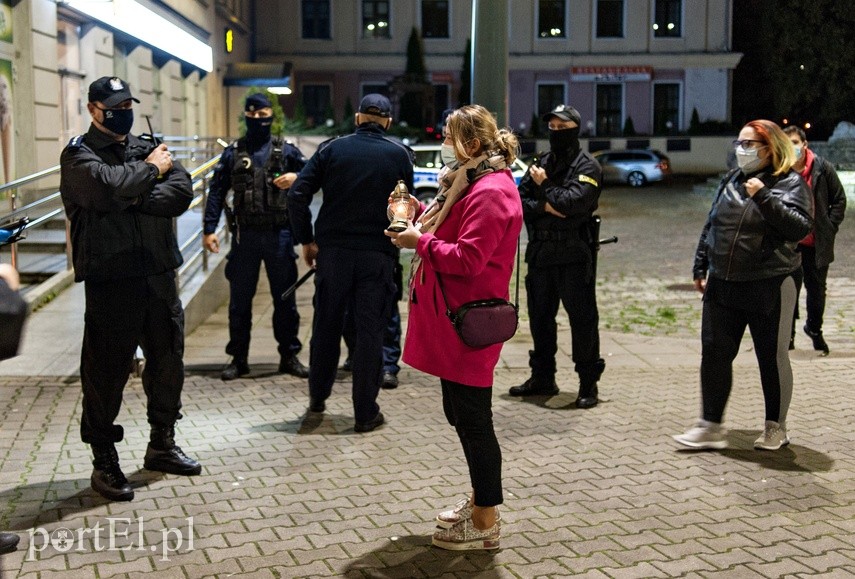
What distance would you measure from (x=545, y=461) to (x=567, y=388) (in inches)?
80.8

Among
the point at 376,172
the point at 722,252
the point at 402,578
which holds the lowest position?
the point at 402,578

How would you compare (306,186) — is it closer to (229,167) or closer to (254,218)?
(254,218)

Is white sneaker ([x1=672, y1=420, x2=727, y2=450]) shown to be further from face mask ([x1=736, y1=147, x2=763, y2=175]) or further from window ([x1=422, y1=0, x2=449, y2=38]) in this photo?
window ([x1=422, y1=0, x2=449, y2=38])

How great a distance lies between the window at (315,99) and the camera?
48.8 metres

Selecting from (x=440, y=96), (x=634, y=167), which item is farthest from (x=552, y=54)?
(x=634, y=167)

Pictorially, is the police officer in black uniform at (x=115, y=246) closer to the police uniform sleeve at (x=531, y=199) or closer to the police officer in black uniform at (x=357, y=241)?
the police officer in black uniform at (x=357, y=241)

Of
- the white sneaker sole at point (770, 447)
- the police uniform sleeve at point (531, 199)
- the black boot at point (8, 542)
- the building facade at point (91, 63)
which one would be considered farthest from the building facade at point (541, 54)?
the black boot at point (8, 542)

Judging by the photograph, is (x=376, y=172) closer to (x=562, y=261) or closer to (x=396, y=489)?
(x=562, y=261)

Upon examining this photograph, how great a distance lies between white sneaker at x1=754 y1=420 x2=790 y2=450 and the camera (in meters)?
6.41

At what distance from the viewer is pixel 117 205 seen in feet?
17.8

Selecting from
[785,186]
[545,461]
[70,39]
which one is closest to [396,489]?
[545,461]

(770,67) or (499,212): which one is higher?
(770,67)

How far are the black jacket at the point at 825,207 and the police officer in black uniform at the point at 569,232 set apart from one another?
7.52 feet

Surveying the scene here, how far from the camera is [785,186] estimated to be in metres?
6.21
